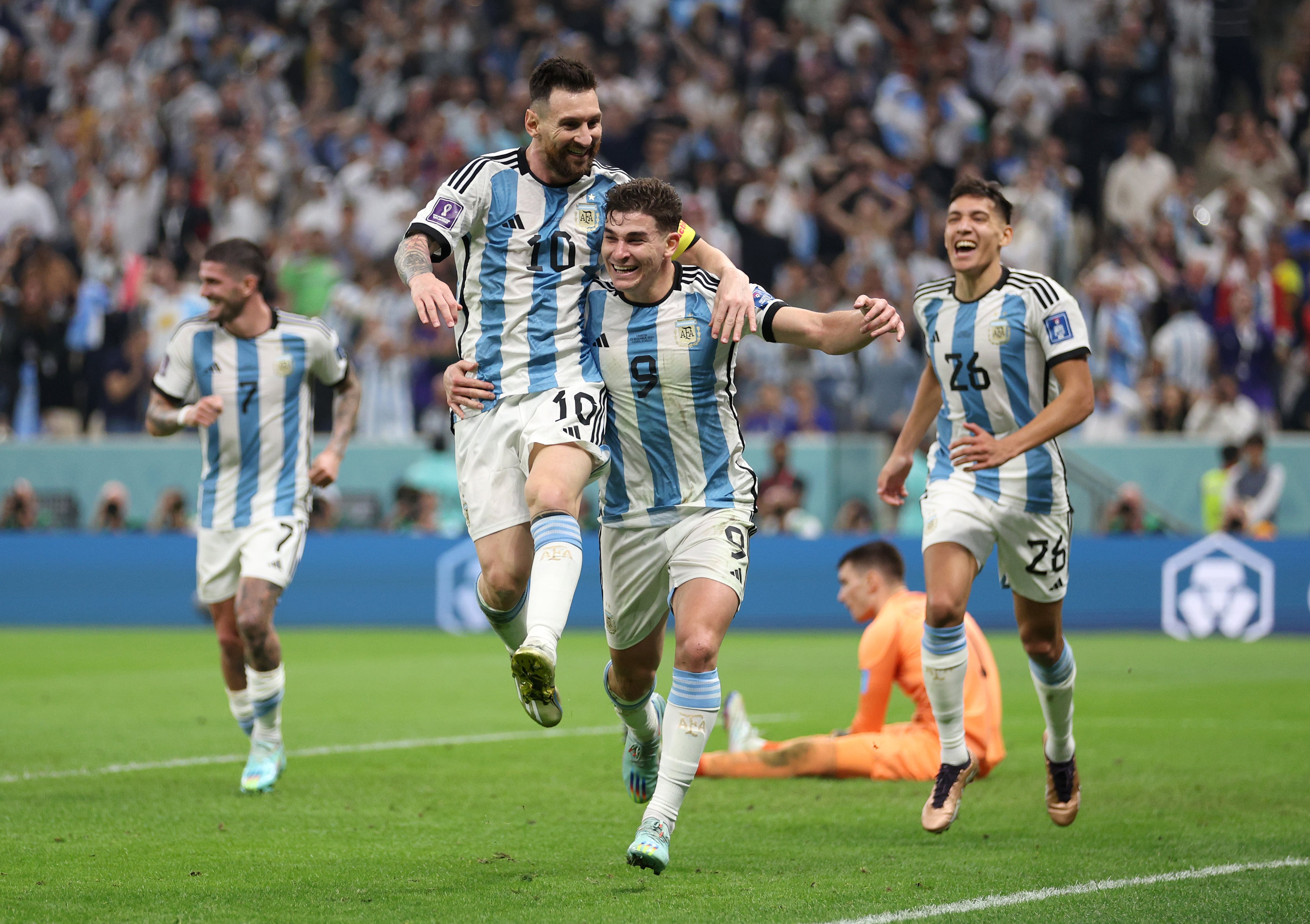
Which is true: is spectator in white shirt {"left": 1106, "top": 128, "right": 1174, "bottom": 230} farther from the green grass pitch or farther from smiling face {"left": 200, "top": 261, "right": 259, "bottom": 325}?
smiling face {"left": 200, "top": 261, "right": 259, "bottom": 325}

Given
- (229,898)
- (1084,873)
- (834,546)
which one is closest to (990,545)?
(1084,873)

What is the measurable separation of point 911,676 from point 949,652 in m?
1.38

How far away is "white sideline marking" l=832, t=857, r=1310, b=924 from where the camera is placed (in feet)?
16.6

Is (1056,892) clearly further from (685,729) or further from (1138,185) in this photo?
(1138,185)

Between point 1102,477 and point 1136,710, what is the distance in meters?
5.96

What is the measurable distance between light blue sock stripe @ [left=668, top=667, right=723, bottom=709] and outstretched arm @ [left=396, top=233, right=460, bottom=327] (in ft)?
4.89

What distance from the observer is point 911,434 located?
7223mm

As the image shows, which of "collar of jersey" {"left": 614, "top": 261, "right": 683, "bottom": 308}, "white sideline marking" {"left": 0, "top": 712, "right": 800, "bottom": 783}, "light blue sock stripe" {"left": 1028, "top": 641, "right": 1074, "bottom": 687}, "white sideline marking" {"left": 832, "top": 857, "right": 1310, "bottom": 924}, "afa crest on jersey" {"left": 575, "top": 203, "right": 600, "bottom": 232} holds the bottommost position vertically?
"white sideline marking" {"left": 0, "top": 712, "right": 800, "bottom": 783}

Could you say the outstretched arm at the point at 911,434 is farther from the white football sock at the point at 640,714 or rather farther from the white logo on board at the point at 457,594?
the white logo on board at the point at 457,594

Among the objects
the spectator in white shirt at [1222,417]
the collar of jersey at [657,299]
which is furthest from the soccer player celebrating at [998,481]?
the spectator in white shirt at [1222,417]

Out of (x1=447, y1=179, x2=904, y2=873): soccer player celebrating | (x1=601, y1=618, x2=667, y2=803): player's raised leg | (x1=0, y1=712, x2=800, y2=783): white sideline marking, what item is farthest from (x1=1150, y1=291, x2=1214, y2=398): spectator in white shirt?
(x1=447, y1=179, x2=904, y2=873): soccer player celebrating

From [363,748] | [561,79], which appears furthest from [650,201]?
[363,748]

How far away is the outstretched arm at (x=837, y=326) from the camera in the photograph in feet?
19.2

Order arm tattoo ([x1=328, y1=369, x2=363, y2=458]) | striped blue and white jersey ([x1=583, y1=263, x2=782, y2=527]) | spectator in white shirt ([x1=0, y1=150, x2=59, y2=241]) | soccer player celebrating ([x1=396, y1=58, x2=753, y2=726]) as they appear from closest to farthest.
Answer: soccer player celebrating ([x1=396, y1=58, x2=753, y2=726]) < striped blue and white jersey ([x1=583, y1=263, x2=782, y2=527]) < arm tattoo ([x1=328, y1=369, x2=363, y2=458]) < spectator in white shirt ([x1=0, y1=150, x2=59, y2=241])
